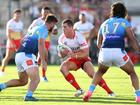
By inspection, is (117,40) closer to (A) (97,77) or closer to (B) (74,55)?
(A) (97,77)

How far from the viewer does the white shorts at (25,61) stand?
580 inches

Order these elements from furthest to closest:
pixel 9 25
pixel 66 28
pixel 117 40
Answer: pixel 9 25 < pixel 66 28 < pixel 117 40

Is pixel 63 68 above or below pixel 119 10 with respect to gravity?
below

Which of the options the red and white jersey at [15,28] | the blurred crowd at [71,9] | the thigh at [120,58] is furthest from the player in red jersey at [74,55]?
the blurred crowd at [71,9]

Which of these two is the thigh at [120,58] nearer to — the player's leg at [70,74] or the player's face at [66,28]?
the player's leg at [70,74]

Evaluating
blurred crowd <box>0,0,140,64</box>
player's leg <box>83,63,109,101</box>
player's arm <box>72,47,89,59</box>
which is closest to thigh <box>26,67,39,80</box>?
player's leg <box>83,63,109,101</box>

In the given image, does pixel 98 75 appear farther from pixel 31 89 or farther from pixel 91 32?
pixel 91 32

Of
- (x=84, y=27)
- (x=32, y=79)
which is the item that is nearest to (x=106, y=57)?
(x=32, y=79)

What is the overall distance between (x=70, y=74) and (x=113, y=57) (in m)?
2.06

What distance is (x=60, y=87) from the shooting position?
18531mm

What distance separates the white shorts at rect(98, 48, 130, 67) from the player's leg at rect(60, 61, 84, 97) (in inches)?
70.7

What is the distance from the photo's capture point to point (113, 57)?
557 inches

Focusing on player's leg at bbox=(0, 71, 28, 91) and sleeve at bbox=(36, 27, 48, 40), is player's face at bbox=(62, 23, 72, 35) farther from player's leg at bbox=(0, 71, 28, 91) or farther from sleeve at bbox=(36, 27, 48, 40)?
player's leg at bbox=(0, 71, 28, 91)

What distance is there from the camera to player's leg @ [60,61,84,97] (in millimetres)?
15898
